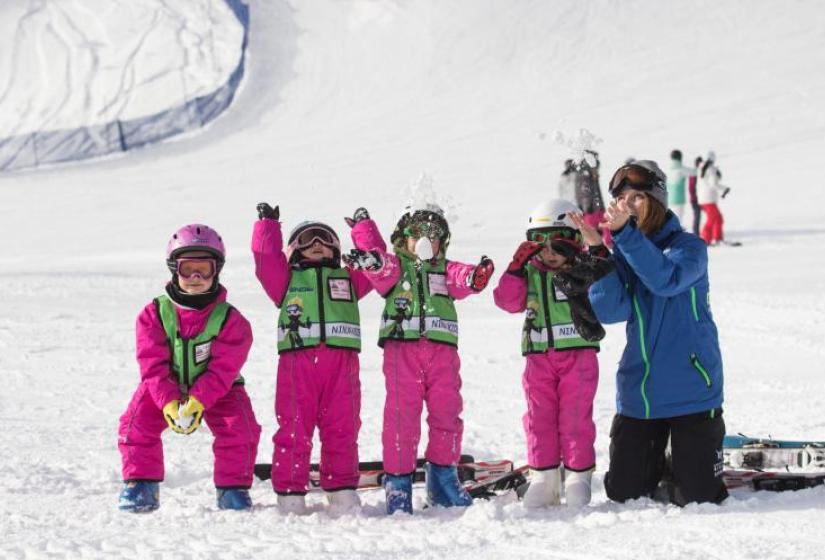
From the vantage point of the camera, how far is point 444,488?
5035 mm

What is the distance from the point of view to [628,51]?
3053 centimetres

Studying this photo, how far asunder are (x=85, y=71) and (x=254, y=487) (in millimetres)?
29865

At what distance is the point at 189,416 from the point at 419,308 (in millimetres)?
1154

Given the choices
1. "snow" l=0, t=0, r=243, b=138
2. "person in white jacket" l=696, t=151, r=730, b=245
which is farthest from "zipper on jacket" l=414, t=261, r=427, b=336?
"snow" l=0, t=0, r=243, b=138

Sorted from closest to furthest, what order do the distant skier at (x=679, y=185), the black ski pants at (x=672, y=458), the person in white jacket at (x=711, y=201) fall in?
the black ski pants at (x=672, y=458), the person in white jacket at (x=711, y=201), the distant skier at (x=679, y=185)

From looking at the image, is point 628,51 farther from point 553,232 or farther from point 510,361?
point 553,232

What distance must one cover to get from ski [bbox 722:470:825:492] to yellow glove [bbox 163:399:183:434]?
8.00 feet

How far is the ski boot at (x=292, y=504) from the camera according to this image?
16.0 feet

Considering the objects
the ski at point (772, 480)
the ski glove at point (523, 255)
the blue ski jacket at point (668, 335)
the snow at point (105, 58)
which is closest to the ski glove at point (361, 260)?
the ski glove at point (523, 255)

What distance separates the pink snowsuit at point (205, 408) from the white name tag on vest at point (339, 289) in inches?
17.7

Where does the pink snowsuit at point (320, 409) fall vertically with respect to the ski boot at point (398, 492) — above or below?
above

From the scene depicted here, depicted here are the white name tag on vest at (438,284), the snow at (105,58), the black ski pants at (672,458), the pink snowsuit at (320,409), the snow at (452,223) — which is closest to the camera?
the snow at (452,223)

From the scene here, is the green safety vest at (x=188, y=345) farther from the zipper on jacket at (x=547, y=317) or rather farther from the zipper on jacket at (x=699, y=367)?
the zipper on jacket at (x=699, y=367)

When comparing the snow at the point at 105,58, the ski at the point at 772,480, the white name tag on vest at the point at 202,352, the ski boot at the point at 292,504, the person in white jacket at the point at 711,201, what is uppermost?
the snow at the point at 105,58
